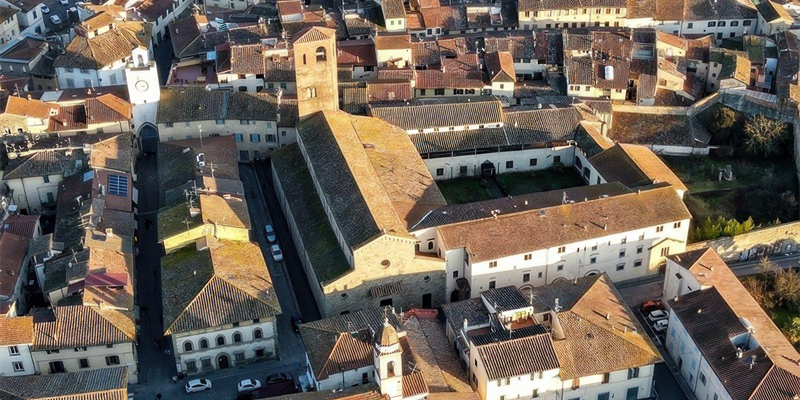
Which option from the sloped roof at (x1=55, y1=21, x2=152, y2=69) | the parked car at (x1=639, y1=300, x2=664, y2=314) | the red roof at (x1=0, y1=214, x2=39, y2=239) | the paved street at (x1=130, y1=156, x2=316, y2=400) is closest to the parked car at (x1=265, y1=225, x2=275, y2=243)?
the paved street at (x1=130, y1=156, x2=316, y2=400)

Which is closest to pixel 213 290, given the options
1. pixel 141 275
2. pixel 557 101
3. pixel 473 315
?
pixel 141 275

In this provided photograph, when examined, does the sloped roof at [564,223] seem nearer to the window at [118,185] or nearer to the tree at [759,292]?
the tree at [759,292]

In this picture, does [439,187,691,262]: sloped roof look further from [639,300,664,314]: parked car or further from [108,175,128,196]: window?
[108,175,128,196]: window

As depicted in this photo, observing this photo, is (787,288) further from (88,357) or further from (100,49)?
(100,49)

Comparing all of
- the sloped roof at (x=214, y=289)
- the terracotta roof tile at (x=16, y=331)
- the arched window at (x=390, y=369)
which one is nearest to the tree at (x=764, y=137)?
the sloped roof at (x=214, y=289)

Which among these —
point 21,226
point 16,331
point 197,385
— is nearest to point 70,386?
point 16,331

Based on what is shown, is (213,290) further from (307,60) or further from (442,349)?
(307,60)
